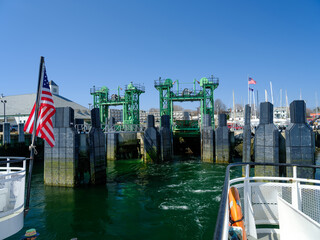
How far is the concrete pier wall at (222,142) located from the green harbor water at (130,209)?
19.0 feet

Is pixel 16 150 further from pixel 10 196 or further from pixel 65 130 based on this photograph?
pixel 10 196

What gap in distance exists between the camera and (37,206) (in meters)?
11.4

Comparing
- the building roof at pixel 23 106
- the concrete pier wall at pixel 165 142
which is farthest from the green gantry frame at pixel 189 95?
the building roof at pixel 23 106

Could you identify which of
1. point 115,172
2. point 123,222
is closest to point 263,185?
point 123,222

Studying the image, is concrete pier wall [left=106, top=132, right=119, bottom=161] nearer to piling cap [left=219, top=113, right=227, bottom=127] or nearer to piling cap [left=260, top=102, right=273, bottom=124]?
piling cap [left=219, top=113, right=227, bottom=127]

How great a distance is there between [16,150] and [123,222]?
19959 mm

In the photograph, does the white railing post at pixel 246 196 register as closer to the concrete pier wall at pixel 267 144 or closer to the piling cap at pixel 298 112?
the concrete pier wall at pixel 267 144

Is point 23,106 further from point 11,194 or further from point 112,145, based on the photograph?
point 11,194

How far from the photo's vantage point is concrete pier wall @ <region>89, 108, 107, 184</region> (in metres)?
14.7

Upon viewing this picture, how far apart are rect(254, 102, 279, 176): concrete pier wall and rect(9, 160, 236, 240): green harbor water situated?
3.32 meters

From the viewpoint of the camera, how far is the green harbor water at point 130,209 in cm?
877

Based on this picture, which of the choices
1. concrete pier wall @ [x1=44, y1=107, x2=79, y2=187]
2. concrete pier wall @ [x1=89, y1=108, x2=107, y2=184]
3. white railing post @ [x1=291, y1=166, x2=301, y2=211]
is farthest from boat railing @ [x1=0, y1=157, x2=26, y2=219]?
concrete pier wall @ [x1=89, y1=108, x2=107, y2=184]

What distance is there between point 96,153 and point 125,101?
98.3 feet

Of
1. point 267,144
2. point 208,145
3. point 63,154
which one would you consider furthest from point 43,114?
point 208,145
